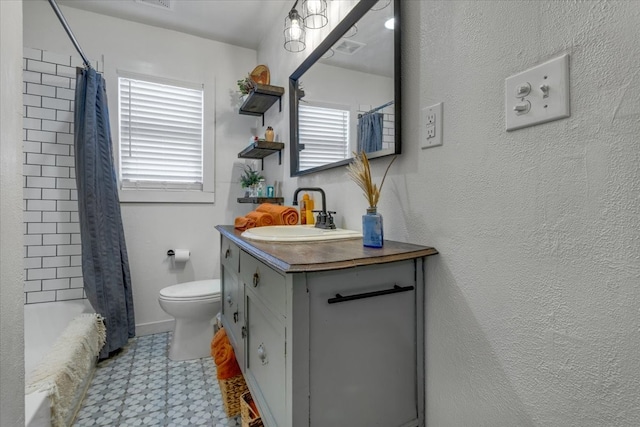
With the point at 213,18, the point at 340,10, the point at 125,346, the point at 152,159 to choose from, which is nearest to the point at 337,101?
the point at 340,10

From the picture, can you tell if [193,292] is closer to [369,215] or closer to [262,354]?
[262,354]

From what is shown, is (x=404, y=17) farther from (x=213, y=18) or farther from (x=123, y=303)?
(x=123, y=303)

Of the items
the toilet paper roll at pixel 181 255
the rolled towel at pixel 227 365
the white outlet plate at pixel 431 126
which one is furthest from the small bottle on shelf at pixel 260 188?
the white outlet plate at pixel 431 126

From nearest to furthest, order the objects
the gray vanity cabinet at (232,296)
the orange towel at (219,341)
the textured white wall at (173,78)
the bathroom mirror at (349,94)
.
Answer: the bathroom mirror at (349,94), the gray vanity cabinet at (232,296), the orange towel at (219,341), the textured white wall at (173,78)

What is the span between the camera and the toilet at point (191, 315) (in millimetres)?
1986

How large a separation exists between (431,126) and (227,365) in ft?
4.95

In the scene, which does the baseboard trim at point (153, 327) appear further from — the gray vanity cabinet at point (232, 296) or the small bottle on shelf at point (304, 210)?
the small bottle on shelf at point (304, 210)

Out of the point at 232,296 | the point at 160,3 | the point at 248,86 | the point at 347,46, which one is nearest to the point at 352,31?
the point at 347,46

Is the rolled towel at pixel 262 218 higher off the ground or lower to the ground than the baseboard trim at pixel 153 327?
higher

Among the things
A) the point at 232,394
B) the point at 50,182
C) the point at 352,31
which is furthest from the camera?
the point at 50,182

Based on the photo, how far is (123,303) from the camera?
2191 mm

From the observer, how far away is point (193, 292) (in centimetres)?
208

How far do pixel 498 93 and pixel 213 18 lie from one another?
2.39 metres

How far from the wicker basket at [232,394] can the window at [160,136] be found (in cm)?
167
